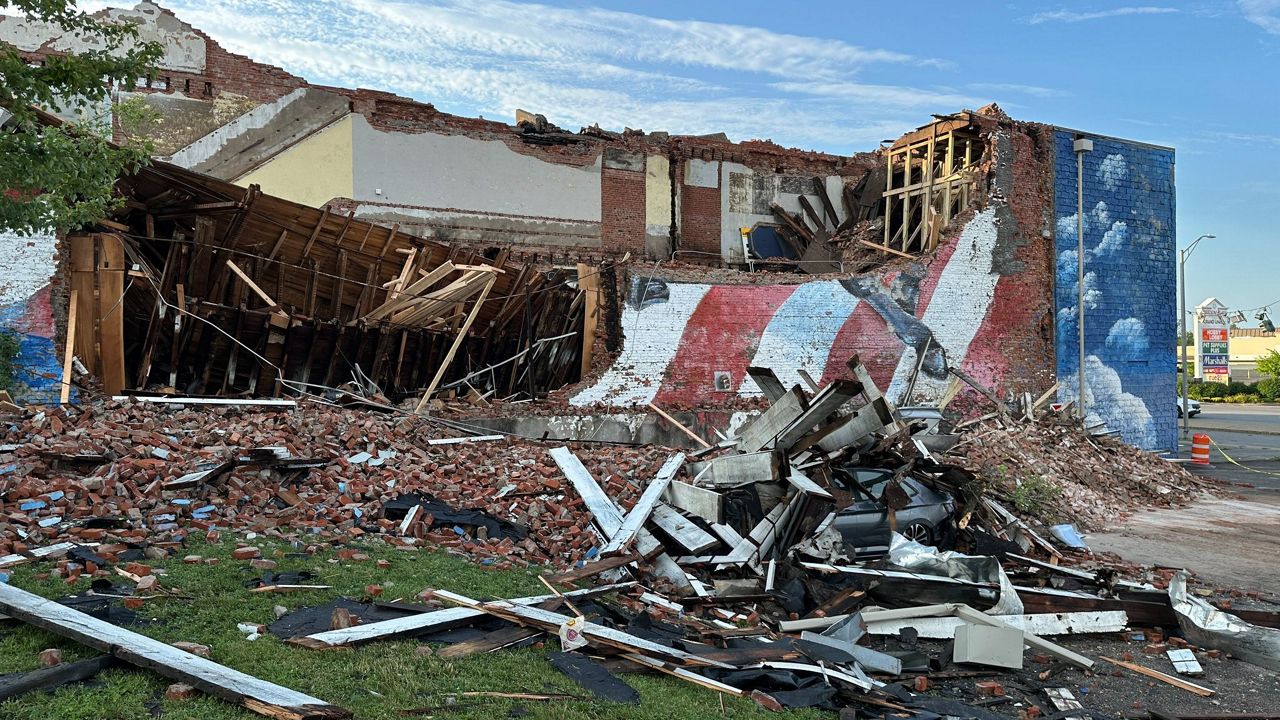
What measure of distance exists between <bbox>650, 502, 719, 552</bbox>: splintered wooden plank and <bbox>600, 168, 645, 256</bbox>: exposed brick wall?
15228 mm

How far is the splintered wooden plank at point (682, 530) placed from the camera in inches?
314

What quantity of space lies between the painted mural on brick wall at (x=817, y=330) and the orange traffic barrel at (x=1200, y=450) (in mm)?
4775

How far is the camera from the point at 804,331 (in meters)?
18.0

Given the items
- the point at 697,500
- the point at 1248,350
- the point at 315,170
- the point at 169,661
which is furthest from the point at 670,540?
the point at 1248,350

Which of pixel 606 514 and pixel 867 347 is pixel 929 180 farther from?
pixel 606 514

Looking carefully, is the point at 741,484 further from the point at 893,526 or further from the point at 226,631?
the point at 226,631

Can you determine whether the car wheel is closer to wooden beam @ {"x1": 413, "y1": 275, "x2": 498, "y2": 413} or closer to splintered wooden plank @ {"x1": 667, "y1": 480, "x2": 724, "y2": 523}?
splintered wooden plank @ {"x1": 667, "y1": 480, "x2": 724, "y2": 523}

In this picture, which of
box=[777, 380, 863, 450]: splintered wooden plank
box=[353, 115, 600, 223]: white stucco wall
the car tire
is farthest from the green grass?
box=[353, 115, 600, 223]: white stucco wall

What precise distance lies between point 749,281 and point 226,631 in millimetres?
13913

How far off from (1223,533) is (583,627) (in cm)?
1042

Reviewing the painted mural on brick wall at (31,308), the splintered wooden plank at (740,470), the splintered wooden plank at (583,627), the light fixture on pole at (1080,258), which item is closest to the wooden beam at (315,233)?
the painted mural on brick wall at (31,308)

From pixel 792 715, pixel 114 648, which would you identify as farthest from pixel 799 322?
pixel 114 648

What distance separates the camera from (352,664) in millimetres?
4781

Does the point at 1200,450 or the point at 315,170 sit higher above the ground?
the point at 315,170
